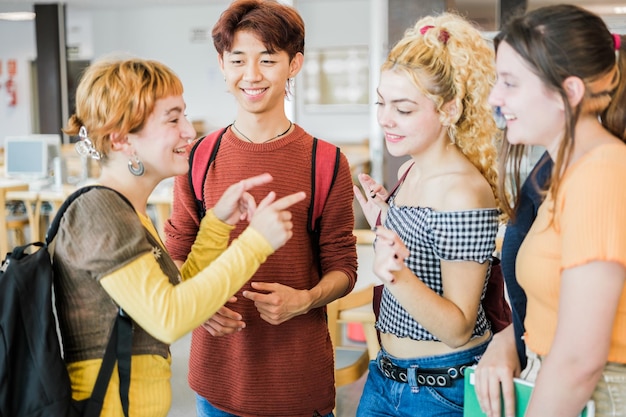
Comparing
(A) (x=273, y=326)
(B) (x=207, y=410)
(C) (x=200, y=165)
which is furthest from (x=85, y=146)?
(B) (x=207, y=410)

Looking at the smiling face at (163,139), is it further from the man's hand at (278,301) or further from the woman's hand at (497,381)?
the woman's hand at (497,381)

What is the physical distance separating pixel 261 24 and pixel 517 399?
3.24 ft

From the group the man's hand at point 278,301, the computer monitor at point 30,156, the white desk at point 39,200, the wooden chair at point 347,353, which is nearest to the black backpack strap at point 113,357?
the man's hand at point 278,301

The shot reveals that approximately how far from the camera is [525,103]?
1.08 metres

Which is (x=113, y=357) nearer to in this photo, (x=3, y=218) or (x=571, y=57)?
(x=571, y=57)

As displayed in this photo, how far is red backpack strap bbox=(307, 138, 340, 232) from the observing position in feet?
5.40

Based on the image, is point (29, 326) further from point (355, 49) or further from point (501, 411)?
point (355, 49)

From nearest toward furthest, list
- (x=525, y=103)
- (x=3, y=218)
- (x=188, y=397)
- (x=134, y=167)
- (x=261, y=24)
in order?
(x=525, y=103), (x=134, y=167), (x=261, y=24), (x=188, y=397), (x=3, y=218)

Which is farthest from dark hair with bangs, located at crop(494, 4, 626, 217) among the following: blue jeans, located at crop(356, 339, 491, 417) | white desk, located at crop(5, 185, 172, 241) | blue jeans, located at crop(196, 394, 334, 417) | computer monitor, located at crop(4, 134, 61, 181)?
computer monitor, located at crop(4, 134, 61, 181)

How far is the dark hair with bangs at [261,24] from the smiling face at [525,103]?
2.09 ft

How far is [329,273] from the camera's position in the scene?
167 centimetres

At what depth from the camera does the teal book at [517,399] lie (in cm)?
105

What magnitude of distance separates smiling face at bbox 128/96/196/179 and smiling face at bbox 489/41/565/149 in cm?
62

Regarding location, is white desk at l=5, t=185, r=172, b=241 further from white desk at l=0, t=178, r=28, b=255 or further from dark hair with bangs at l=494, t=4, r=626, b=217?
dark hair with bangs at l=494, t=4, r=626, b=217
